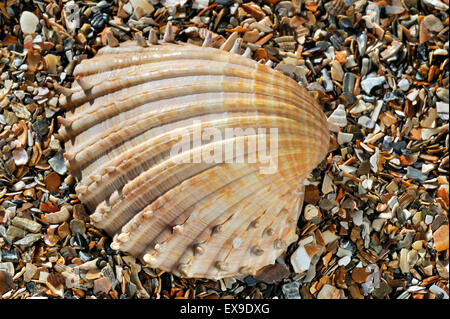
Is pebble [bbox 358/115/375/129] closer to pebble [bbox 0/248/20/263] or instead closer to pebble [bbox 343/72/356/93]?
pebble [bbox 343/72/356/93]

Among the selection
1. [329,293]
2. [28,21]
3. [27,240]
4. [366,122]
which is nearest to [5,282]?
[27,240]

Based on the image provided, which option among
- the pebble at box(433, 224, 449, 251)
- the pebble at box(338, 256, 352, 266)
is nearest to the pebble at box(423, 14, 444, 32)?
the pebble at box(433, 224, 449, 251)

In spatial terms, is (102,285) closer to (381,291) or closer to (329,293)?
(329,293)

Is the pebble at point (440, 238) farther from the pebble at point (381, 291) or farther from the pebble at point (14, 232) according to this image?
the pebble at point (14, 232)

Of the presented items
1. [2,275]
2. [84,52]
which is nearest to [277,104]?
[84,52]

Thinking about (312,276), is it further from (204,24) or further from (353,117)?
(204,24)

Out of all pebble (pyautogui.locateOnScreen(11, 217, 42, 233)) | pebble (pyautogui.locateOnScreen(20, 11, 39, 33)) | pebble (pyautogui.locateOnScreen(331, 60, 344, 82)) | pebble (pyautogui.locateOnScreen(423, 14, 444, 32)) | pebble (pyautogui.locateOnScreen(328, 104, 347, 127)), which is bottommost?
pebble (pyautogui.locateOnScreen(11, 217, 42, 233))

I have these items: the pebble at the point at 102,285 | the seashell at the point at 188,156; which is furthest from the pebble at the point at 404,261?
the pebble at the point at 102,285
